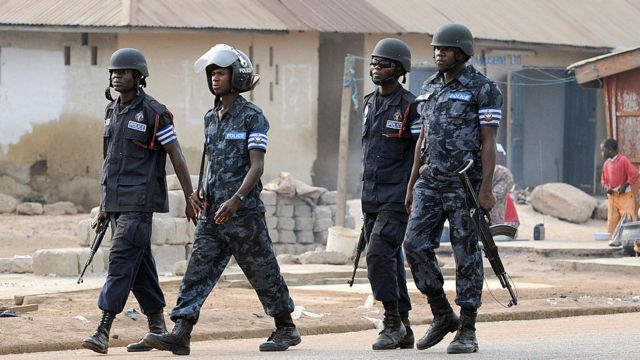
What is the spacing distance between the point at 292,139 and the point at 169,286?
42.5ft

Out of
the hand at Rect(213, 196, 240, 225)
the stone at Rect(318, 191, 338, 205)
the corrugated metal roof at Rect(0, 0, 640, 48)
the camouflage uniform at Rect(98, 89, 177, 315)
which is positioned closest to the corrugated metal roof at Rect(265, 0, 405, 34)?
the corrugated metal roof at Rect(0, 0, 640, 48)

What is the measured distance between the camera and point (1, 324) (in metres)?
10.8

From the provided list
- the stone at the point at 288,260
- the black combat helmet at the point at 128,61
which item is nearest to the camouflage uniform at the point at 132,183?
the black combat helmet at the point at 128,61

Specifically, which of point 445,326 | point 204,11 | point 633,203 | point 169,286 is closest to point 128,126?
point 445,326

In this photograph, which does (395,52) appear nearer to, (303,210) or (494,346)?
(494,346)

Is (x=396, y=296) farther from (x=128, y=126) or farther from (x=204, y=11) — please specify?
(x=204, y=11)

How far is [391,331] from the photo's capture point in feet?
33.4

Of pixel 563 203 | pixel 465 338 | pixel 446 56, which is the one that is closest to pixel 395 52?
pixel 446 56

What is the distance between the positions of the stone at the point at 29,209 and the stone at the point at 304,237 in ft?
19.6

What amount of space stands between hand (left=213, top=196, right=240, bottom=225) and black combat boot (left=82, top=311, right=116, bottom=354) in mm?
939

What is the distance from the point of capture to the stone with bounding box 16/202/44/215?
26.4 metres

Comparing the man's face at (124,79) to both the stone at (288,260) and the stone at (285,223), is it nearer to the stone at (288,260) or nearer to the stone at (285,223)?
the stone at (288,260)

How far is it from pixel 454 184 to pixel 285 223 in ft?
41.0

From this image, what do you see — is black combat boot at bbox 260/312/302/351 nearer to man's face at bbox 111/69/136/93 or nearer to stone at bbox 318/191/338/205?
man's face at bbox 111/69/136/93
